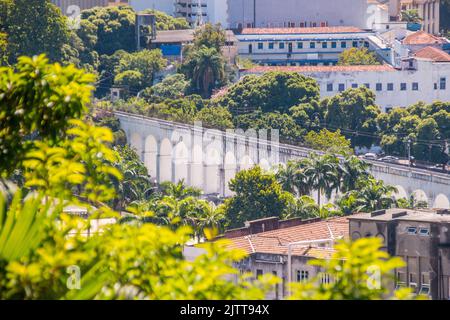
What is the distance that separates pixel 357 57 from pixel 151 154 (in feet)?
81.7

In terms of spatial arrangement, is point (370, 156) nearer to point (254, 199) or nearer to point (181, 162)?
point (181, 162)

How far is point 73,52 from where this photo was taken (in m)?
98.8

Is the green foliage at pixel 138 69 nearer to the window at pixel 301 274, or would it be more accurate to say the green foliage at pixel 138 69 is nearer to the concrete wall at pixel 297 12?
the concrete wall at pixel 297 12

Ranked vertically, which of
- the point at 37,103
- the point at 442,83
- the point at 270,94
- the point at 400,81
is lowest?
the point at 442,83

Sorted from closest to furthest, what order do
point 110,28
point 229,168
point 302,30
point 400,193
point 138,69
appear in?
point 400,193 < point 229,168 < point 138,69 < point 110,28 < point 302,30

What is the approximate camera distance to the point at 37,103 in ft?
36.1

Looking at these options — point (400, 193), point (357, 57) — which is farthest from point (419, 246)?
point (357, 57)

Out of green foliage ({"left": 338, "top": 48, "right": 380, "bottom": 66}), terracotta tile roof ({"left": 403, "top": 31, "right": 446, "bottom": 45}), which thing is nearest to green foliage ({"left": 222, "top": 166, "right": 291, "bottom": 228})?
green foliage ({"left": 338, "top": 48, "right": 380, "bottom": 66})

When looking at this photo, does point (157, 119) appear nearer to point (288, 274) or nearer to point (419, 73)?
point (419, 73)

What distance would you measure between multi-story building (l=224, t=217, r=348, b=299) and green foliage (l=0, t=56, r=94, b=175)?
1012 inches

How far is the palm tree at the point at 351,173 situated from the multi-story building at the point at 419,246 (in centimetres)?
2240

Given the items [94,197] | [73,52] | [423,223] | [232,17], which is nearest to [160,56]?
[73,52]

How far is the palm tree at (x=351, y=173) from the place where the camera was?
67.5 meters

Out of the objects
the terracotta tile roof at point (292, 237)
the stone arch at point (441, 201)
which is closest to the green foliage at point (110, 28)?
the stone arch at point (441, 201)
